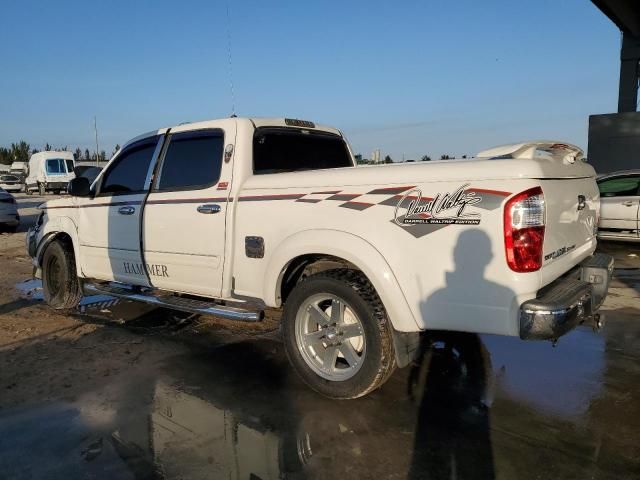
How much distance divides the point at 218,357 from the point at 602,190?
912cm

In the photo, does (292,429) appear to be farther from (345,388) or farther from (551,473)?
(551,473)

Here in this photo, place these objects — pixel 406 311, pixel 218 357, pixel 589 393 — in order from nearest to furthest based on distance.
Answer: pixel 406 311
pixel 589 393
pixel 218 357

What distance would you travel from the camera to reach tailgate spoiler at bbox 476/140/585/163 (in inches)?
136

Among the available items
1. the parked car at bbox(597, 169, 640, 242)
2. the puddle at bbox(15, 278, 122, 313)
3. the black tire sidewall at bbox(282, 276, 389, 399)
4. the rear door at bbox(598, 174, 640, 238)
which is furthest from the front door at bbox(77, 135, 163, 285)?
the rear door at bbox(598, 174, 640, 238)

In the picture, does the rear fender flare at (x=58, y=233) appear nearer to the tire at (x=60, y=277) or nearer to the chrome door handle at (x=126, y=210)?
the tire at (x=60, y=277)

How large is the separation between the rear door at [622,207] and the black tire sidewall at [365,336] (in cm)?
844

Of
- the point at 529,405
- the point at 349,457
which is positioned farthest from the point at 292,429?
the point at 529,405

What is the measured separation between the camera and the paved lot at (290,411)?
3.09m

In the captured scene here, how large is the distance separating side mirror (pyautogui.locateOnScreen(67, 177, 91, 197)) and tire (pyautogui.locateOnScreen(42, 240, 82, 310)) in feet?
3.01

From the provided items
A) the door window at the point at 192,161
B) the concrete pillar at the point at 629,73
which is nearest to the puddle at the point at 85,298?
the door window at the point at 192,161

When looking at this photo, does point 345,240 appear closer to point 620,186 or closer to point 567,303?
point 567,303

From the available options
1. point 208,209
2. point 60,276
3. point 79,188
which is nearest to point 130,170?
point 79,188

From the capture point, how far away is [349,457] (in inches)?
124
